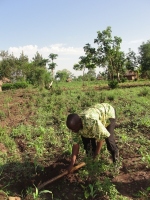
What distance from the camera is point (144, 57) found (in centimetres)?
3747

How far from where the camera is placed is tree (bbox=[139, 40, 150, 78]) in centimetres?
3606

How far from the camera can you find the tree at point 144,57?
1420 inches

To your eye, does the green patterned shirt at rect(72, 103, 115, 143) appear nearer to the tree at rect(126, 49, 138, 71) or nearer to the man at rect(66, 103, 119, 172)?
the man at rect(66, 103, 119, 172)

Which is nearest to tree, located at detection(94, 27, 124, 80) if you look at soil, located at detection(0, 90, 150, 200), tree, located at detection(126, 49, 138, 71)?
tree, located at detection(126, 49, 138, 71)

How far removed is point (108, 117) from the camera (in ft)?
12.5

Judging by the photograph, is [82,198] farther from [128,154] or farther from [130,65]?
[130,65]

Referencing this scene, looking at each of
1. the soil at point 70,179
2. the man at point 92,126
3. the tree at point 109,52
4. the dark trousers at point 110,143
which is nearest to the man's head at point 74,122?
the man at point 92,126

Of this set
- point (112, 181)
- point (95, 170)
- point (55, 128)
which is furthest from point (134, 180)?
point (55, 128)

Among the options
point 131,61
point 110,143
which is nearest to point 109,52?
point 131,61

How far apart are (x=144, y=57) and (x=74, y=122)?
36.6m

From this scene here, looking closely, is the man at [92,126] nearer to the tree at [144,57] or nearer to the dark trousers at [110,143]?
the dark trousers at [110,143]

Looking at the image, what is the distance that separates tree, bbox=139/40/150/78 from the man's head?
33502 millimetres

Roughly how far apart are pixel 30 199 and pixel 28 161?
1.07m

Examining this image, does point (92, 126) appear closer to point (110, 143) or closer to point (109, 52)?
point (110, 143)
